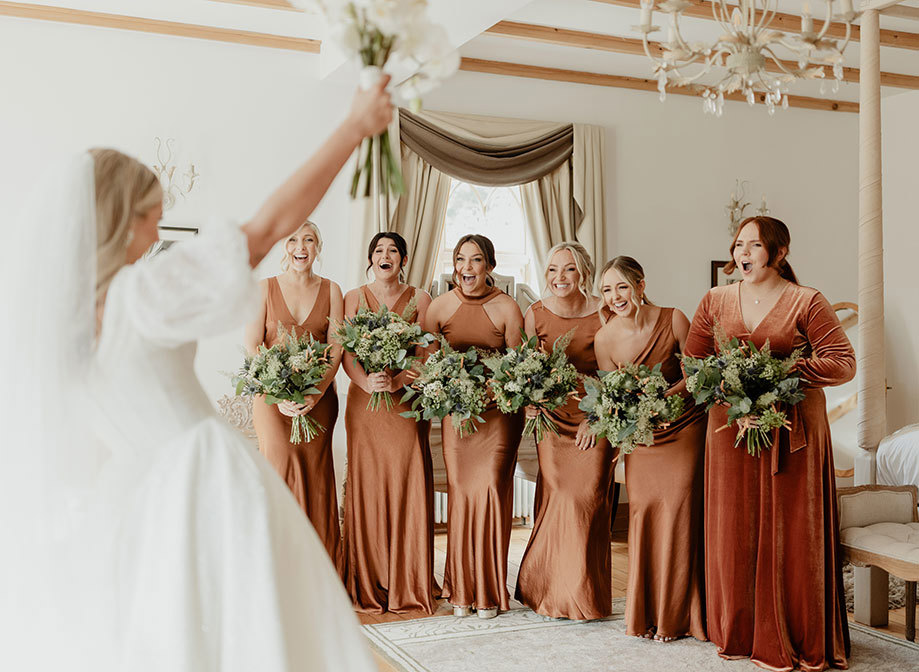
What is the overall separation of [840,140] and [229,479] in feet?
30.5

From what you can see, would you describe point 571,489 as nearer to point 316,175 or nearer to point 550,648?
point 550,648

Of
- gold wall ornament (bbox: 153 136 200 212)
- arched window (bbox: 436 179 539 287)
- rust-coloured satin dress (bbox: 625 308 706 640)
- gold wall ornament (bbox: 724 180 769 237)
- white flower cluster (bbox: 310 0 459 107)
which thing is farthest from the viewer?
gold wall ornament (bbox: 724 180 769 237)

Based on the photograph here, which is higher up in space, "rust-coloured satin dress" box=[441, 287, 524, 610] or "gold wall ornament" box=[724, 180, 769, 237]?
"gold wall ornament" box=[724, 180, 769, 237]

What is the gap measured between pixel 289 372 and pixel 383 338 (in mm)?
521

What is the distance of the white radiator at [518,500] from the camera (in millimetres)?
7934

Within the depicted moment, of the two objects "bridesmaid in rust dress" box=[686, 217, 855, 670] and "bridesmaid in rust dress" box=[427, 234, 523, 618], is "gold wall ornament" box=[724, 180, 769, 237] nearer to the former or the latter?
"bridesmaid in rust dress" box=[427, 234, 523, 618]

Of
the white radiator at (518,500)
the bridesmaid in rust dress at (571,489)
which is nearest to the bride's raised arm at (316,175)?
the bridesmaid in rust dress at (571,489)

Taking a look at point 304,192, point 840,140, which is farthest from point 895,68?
point 304,192

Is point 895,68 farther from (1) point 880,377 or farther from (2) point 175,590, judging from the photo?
(2) point 175,590

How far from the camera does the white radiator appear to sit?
26.0ft

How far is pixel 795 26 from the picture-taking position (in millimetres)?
7227

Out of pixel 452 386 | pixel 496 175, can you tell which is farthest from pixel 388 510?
pixel 496 175

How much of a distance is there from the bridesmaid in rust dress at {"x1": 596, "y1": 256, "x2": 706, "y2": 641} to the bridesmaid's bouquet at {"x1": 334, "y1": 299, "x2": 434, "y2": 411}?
1037 mm

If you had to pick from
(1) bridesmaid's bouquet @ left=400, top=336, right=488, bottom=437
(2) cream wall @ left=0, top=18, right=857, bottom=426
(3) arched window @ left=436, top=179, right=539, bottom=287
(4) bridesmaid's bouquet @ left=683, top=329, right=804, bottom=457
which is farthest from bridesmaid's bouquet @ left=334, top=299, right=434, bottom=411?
(3) arched window @ left=436, top=179, right=539, bottom=287
